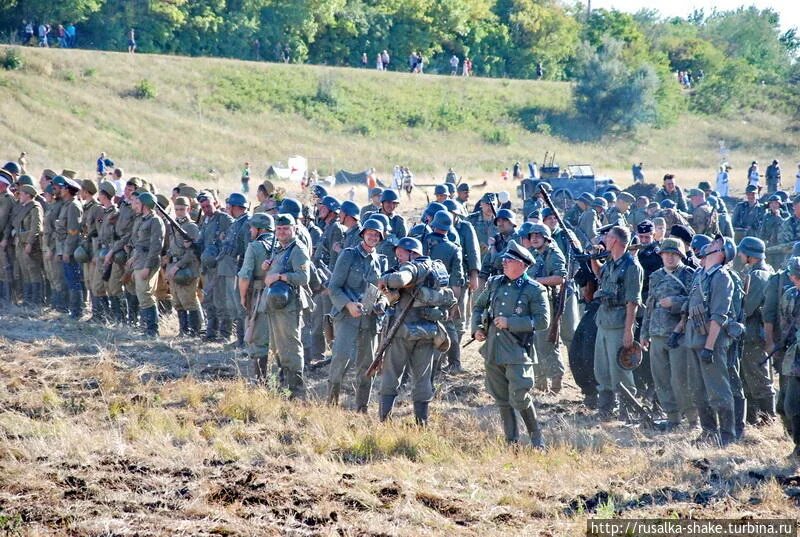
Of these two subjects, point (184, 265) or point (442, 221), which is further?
point (184, 265)

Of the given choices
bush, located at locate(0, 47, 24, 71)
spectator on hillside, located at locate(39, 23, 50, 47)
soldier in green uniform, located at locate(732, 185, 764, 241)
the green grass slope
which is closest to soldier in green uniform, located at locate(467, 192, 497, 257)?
soldier in green uniform, located at locate(732, 185, 764, 241)

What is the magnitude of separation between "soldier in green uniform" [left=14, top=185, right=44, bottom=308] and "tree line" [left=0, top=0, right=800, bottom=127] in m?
45.4

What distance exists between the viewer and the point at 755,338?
11.3 meters

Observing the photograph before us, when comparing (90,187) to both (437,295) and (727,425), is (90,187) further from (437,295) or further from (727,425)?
(727,425)

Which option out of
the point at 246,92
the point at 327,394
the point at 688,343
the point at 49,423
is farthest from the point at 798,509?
the point at 246,92

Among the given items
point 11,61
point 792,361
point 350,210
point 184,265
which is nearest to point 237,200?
point 184,265

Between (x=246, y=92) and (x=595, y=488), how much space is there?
179 ft

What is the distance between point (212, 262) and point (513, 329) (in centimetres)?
620

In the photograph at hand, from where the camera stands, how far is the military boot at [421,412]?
35.0 ft

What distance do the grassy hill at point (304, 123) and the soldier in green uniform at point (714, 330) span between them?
3700 centimetres

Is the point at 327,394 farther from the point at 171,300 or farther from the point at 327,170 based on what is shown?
the point at 327,170

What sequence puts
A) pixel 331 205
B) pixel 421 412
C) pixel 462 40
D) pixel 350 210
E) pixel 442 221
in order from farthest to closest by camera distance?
pixel 462 40 → pixel 331 205 → pixel 350 210 → pixel 442 221 → pixel 421 412

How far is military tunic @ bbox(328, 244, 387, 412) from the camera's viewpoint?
11383mm

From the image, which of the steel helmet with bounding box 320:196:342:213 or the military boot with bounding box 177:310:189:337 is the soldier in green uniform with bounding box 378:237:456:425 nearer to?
the steel helmet with bounding box 320:196:342:213
